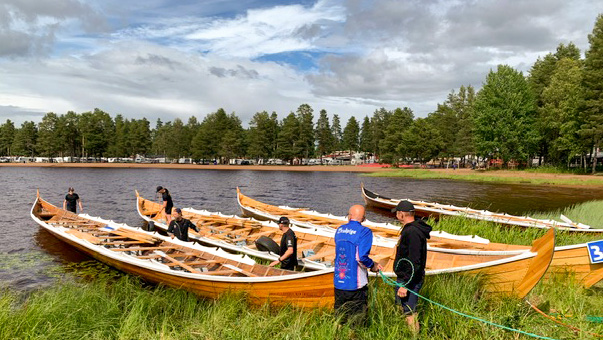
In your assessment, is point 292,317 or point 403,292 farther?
point 292,317

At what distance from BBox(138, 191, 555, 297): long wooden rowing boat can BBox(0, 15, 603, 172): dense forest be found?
48817mm

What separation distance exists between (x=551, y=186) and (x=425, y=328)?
47.0 meters

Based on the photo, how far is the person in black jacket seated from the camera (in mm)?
5496

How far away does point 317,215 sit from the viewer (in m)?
19.4

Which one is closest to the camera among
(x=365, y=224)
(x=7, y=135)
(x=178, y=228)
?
(x=178, y=228)

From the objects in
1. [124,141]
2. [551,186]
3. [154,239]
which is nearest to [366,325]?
[154,239]

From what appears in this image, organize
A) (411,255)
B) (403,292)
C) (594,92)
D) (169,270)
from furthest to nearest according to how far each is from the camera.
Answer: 1. (594,92)
2. (169,270)
3. (403,292)
4. (411,255)

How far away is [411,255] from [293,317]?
264 centimetres

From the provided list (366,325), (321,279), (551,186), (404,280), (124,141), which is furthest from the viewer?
(124,141)

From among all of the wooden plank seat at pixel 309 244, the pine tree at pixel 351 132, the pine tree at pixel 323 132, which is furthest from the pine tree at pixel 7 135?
the wooden plank seat at pixel 309 244

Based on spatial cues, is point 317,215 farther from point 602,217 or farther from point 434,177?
point 434,177

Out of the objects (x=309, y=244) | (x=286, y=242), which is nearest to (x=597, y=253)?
(x=286, y=242)

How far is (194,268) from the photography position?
34.1 feet

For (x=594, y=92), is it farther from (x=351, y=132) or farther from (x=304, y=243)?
(x=351, y=132)
